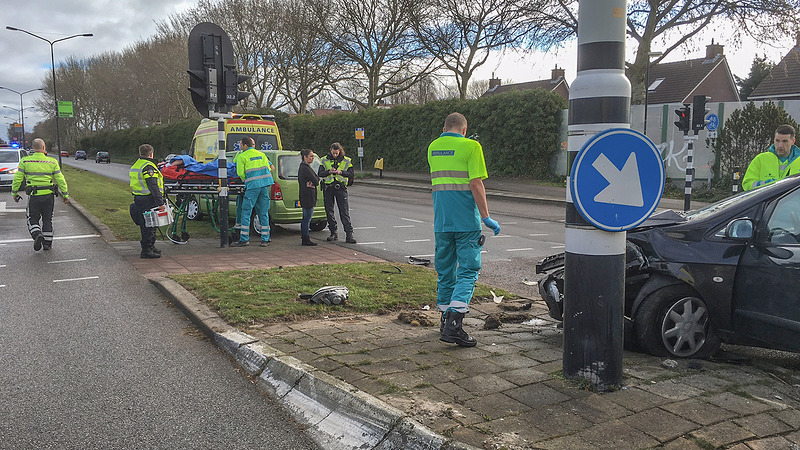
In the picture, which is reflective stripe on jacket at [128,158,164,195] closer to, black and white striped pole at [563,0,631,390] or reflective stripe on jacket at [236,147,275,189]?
reflective stripe on jacket at [236,147,275,189]

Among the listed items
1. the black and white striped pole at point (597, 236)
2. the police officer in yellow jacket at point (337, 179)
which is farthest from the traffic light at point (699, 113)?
the black and white striped pole at point (597, 236)

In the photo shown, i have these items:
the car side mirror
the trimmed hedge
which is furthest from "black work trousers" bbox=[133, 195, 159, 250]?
the trimmed hedge

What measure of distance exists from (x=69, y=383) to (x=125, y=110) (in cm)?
6707

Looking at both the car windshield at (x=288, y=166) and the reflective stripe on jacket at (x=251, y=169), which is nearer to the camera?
the reflective stripe on jacket at (x=251, y=169)

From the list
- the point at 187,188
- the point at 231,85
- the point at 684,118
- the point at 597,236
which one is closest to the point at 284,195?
the point at 187,188

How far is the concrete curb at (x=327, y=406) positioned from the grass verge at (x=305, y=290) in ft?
2.56

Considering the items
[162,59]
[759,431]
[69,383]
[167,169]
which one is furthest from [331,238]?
[162,59]

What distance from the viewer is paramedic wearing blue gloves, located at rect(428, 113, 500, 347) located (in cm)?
483

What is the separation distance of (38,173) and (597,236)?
998 centimetres

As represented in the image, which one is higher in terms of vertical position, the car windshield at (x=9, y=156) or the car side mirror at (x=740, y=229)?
the car windshield at (x=9, y=156)

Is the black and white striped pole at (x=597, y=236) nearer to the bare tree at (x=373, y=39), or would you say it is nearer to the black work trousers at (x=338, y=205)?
the black work trousers at (x=338, y=205)

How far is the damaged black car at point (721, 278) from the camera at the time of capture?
412 cm

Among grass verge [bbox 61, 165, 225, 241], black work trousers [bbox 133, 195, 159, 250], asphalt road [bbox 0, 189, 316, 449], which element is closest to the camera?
asphalt road [bbox 0, 189, 316, 449]

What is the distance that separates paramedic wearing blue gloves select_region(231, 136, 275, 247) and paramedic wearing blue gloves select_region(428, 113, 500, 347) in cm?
650
